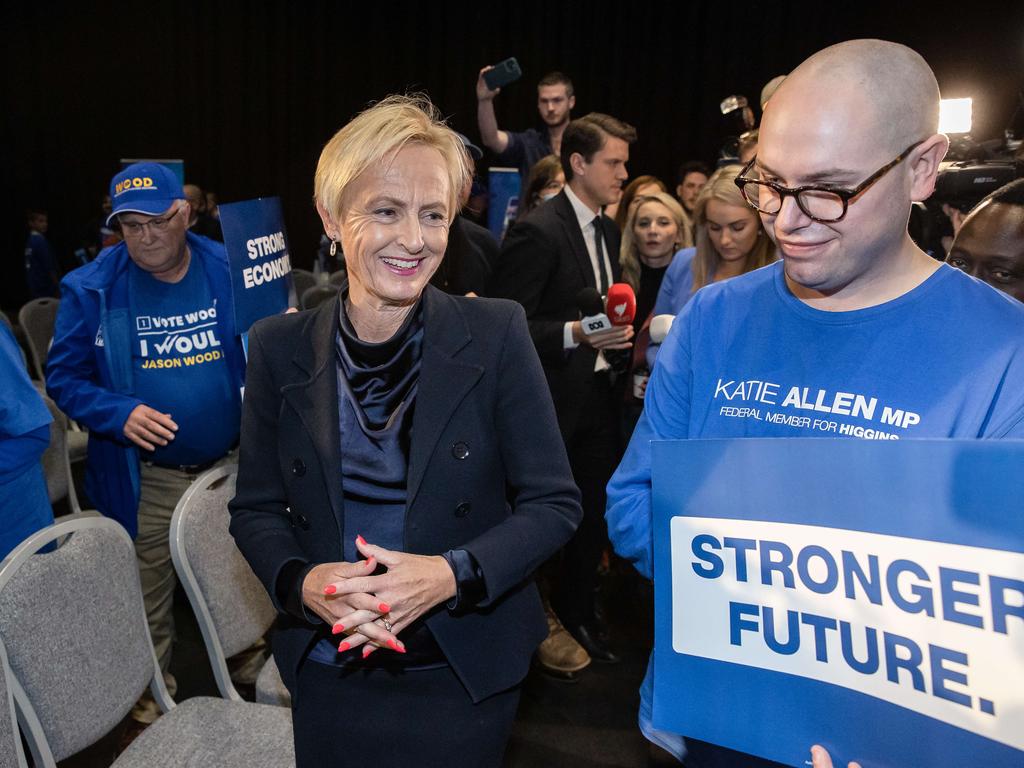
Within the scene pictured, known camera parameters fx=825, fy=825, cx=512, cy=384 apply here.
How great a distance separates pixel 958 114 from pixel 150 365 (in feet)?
12.6

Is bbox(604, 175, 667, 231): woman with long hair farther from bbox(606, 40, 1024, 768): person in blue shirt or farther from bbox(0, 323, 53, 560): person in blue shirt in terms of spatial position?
bbox(606, 40, 1024, 768): person in blue shirt

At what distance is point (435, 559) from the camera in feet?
4.39

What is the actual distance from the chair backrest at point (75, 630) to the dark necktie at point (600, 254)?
2058 mm

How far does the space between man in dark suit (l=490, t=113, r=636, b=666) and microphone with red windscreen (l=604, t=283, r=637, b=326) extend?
18cm

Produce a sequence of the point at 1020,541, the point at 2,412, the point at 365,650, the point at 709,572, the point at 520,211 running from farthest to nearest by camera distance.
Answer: the point at 520,211, the point at 2,412, the point at 365,650, the point at 709,572, the point at 1020,541

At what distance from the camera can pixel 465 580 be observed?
1.35 m

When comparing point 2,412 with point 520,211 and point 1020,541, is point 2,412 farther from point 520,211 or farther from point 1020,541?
point 520,211

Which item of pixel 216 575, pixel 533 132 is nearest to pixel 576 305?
pixel 216 575

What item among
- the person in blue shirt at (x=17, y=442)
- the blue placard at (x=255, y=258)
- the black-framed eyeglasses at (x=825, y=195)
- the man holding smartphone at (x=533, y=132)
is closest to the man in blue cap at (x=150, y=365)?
the blue placard at (x=255, y=258)

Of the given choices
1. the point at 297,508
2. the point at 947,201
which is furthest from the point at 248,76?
the point at 297,508

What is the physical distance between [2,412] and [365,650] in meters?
1.37

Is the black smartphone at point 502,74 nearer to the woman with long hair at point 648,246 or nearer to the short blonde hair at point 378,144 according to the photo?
the woman with long hair at point 648,246

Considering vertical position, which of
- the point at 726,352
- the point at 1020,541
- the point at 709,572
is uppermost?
the point at 726,352

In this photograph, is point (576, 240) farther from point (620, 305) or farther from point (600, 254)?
point (620, 305)
